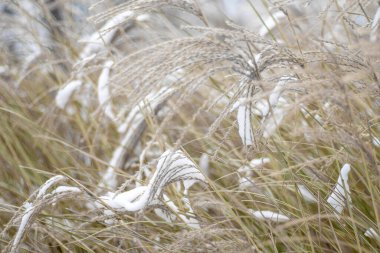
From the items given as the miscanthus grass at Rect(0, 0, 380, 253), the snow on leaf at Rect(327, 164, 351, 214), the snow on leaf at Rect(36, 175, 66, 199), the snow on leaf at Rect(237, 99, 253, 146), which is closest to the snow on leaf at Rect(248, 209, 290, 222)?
the miscanthus grass at Rect(0, 0, 380, 253)

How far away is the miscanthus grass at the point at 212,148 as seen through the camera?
1.19m

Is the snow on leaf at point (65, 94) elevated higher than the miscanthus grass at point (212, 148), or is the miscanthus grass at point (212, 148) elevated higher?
the snow on leaf at point (65, 94)

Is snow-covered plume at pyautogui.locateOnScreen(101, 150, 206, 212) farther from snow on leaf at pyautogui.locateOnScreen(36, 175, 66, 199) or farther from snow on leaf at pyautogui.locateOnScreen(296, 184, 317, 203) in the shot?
snow on leaf at pyautogui.locateOnScreen(296, 184, 317, 203)

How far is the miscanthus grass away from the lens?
1.19 metres

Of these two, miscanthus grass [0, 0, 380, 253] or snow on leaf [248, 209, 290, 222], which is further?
snow on leaf [248, 209, 290, 222]

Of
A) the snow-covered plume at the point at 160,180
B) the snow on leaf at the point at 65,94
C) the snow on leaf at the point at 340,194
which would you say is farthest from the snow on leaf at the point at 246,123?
the snow on leaf at the point at 65,94

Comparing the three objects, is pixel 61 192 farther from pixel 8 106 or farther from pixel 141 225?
pixel 8 106

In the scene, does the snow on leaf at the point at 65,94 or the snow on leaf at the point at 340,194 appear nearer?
the snow on leaf at the point at 340,194

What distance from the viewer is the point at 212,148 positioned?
7.16 ft

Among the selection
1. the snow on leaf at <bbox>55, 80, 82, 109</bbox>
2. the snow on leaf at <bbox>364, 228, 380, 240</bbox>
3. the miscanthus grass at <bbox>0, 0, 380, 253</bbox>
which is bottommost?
the snow on leaf at <bbox>364, 228, 380, 240</bbox>

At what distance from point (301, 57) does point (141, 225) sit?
0.72 m

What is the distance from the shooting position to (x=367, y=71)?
3.39ft

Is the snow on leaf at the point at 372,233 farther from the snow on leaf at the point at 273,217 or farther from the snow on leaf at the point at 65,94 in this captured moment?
the snow on leaf at the point at 65,94

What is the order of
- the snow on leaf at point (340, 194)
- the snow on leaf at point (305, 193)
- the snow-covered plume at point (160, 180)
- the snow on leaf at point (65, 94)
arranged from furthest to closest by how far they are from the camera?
the snow on leaf at point (65, 94), the snow on leaf at point (305, 193), the snow on leaf at point (340, 194), the snow-covered plume at point (160, 180)
